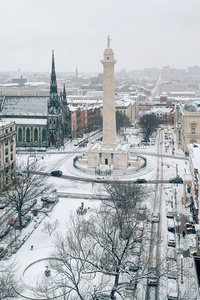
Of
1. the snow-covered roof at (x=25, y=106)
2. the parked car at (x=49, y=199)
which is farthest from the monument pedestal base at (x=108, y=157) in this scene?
the snow-covered roof at (x=25, y=106)

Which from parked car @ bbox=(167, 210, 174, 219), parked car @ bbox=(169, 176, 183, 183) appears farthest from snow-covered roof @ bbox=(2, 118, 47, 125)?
parked car @ bbox=(167, 210, 174, 219)

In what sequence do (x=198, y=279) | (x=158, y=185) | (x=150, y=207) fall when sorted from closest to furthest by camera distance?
(x=198, y=279), (x=150, y=207), (x=158, y=185)

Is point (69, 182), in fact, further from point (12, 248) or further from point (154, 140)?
point (154, 140)

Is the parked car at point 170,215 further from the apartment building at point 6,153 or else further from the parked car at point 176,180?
the apartment building at point 6,153

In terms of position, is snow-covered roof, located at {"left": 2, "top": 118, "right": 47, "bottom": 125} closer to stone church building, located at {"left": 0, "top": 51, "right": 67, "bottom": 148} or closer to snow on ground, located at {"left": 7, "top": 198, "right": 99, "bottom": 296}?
stone church building, located at {"left": 0, "top": 51, "right": 67, "bottom": 148}

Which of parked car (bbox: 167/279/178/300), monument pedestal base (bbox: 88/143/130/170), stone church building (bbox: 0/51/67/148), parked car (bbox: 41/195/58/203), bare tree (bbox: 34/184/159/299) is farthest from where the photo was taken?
stone church building (bbox: 0/51/67/148)

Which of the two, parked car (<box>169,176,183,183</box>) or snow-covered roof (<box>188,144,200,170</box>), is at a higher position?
snow-covered roof (<box>188,144,200,170</box>)

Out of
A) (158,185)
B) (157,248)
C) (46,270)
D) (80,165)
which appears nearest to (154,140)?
(80,165)
